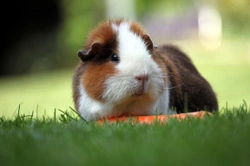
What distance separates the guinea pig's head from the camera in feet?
15.3

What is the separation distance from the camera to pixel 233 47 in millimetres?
24672

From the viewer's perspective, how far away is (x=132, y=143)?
3430mm

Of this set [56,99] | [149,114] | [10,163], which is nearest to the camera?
[10,163]

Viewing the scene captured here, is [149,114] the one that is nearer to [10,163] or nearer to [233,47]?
[10,163]

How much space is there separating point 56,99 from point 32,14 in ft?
32.6

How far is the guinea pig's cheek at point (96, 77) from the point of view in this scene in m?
4.80

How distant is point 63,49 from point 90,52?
638 inches

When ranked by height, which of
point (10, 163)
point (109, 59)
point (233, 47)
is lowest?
point (10, 163)

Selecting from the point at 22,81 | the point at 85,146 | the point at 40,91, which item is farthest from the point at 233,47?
the point at 85,146

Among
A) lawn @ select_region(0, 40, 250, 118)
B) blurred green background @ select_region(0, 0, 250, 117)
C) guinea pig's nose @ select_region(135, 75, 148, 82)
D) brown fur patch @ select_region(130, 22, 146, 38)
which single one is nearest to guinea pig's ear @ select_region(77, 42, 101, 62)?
brown fur patch @ select_region(130, 22, 146, 38)

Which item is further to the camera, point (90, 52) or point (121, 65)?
point (90, 52)

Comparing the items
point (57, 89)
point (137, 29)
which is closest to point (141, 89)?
point (137, 29)

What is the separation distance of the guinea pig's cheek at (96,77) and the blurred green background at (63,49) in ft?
16.0

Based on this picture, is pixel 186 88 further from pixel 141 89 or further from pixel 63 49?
pixel 63 49
